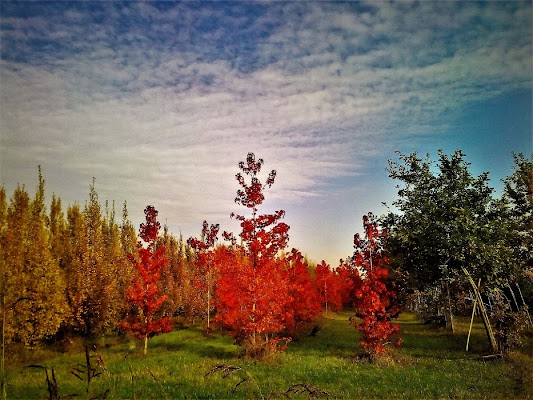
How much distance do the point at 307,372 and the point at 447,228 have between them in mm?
12205

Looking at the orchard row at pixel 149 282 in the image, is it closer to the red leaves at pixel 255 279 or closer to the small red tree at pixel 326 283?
the red leaves at pixel 255 279

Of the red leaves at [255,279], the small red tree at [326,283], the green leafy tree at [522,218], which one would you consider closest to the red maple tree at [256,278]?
the red leaves at [255,279]

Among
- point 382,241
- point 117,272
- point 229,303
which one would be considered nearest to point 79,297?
point 117,272

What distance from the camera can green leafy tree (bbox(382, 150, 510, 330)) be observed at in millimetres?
21288

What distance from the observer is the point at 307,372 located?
17797 mm

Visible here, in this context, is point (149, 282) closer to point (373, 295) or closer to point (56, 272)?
point (56, 272)

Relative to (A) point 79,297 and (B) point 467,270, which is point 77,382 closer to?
(A) point 79,297

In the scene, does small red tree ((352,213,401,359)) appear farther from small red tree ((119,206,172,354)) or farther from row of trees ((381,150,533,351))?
small red tree ((119,206,172,354))

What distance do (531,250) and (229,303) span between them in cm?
2051

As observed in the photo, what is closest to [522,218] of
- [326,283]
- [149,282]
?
[149,282]

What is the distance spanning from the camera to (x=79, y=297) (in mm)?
30094

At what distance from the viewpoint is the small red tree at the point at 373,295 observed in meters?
22.1

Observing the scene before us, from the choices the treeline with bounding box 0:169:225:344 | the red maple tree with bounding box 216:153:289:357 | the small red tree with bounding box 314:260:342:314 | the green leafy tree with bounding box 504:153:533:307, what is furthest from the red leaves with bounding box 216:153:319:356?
the small red tree with bounding box 314:260:342:314

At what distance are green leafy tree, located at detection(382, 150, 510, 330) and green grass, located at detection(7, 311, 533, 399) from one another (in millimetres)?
5185
